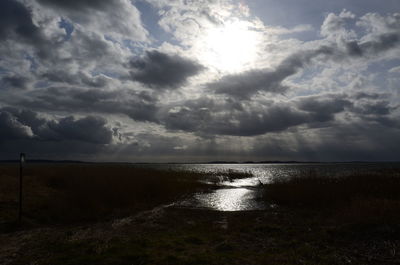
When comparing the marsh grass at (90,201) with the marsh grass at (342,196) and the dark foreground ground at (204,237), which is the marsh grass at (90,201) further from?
the marsh grass at (342,196)

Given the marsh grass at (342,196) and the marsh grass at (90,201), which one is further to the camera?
the marsh grass at (90,201)

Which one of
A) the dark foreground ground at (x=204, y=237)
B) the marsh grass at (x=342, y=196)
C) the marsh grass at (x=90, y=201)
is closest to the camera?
the dark foreground ground at (x=204, y=237)

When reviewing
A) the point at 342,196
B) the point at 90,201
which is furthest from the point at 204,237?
the point at 342,196

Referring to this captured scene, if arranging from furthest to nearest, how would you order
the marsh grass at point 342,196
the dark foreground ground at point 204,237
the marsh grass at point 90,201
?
the marsh grass at point 90,201, the marsh grass at point 342,196, the dark foreground ground at point 204,237

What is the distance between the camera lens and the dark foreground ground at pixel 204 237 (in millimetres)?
9008

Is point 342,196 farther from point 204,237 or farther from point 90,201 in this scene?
point 90,201

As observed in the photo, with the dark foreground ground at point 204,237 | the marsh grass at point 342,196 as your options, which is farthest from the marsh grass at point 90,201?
the marsh grass at point 342,196

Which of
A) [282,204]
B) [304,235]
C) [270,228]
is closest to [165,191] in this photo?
[282,204]

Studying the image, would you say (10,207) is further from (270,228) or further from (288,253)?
(288,253)

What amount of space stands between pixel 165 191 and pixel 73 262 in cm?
1845

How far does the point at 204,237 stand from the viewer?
38.8ft

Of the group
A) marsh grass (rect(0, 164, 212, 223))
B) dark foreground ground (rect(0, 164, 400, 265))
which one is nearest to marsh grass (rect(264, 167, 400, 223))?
dark foreground ground (rect(0, 164, 400, 265))

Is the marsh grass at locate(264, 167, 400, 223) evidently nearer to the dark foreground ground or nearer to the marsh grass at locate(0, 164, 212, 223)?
the dark foreground ground

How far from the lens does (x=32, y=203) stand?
18719 millimetres
